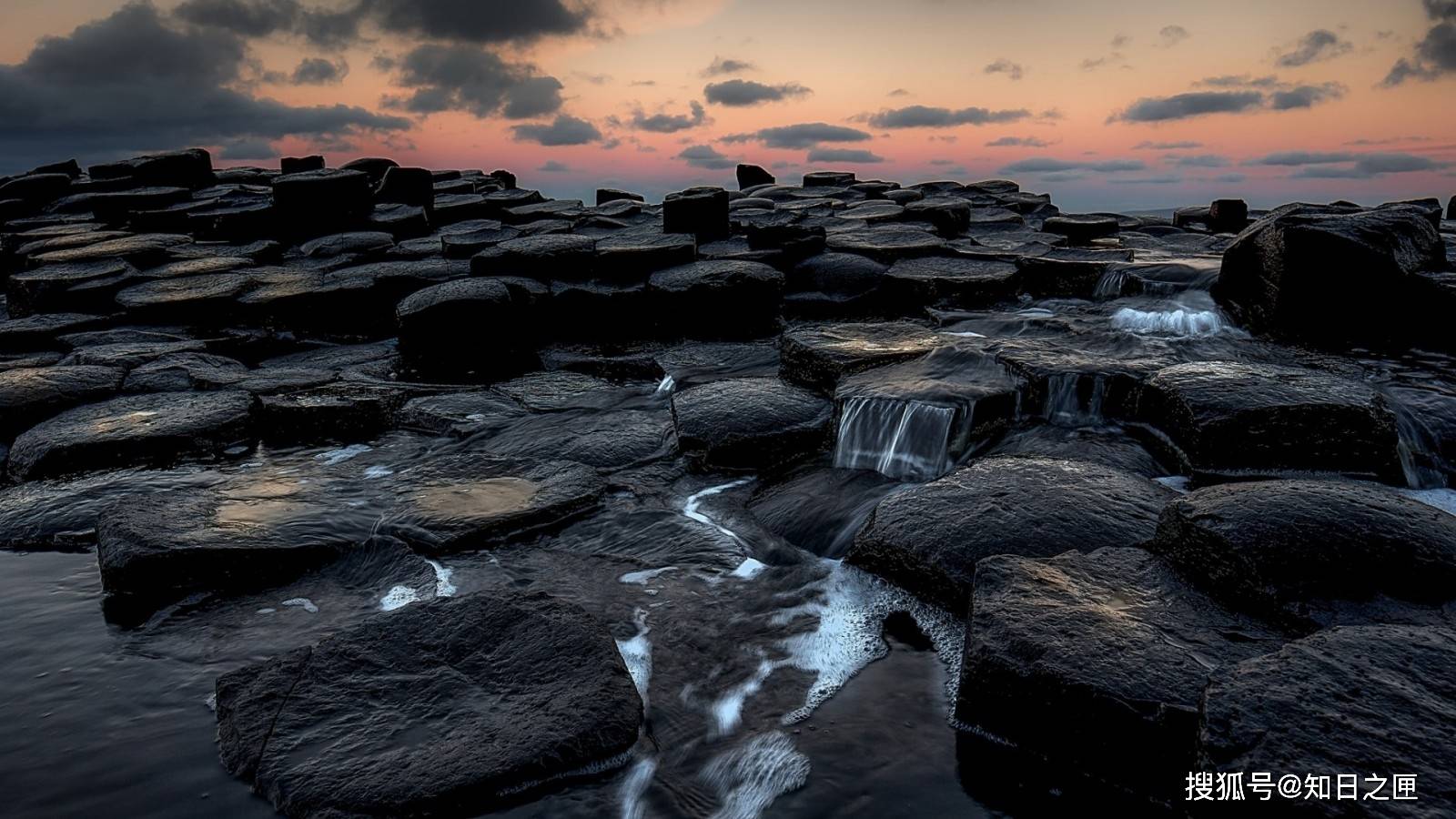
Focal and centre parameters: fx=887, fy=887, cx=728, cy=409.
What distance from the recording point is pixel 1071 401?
471cm

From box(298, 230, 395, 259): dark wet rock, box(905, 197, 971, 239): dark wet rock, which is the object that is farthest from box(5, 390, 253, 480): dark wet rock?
box(905, 197, 971, 239): dark wet rock

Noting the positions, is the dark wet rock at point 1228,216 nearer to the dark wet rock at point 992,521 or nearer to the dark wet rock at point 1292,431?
Answer: the dark wet rock at point 1292,431

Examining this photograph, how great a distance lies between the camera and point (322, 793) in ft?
6.89

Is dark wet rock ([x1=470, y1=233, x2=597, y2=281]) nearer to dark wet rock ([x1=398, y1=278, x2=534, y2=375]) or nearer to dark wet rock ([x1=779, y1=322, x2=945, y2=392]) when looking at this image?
dark wet rock ([x1=398, y1=278, x2=534, y2=375])

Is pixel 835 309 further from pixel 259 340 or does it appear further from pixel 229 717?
pixel 229 717

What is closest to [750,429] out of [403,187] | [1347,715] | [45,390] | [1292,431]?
[1292,431]

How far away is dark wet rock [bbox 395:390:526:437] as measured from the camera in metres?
5.39

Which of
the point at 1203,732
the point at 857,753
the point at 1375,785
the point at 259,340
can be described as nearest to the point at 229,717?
the point at 857,753

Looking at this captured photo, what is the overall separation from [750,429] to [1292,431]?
98.6 inches

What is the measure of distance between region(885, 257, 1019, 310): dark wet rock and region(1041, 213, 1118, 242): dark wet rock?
3772 mm

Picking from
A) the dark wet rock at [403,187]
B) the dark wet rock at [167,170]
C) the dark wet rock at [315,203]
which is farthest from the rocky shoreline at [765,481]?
the dark wet rock at [167,170]

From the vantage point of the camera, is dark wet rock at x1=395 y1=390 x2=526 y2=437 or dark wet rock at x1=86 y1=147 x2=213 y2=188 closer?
dark wet rock at x1=395 y1=390 x2=526 y2=437

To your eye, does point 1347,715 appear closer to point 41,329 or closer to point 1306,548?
point 1306,548

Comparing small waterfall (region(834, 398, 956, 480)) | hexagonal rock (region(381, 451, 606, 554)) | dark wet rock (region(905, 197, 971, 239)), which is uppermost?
dark wet rock (region(905, 197, 971, 239))
